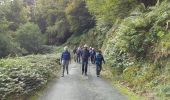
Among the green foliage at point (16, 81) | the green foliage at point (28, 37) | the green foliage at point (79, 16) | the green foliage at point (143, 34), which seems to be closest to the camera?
the green foliage at point (16, 81)

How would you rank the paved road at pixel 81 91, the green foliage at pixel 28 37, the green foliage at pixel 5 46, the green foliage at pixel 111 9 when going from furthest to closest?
1. the green foliage at pixel 28 37
2. the green foliage at pixel 5 46
3. the green foliage at pixel 111 9
4. the paved road at pixel 81 91

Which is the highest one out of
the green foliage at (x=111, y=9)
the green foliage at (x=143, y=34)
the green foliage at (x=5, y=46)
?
the green foliage at (x=111, y=9)

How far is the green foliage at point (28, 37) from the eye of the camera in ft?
202

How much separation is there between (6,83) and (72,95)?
278 centimetres

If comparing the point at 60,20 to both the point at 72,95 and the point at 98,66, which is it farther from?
the point at 72,95

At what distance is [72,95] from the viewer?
14398 mm

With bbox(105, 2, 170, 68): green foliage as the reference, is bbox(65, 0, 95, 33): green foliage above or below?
above

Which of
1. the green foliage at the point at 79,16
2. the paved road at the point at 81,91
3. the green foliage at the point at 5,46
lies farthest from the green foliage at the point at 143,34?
the green foliage at the point at 79,16

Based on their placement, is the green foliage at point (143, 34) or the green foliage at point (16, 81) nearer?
the green foliage at point (16, 81)

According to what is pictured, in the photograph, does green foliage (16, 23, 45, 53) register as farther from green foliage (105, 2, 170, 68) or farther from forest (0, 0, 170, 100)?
green foliage (105, 2, 170, 68)

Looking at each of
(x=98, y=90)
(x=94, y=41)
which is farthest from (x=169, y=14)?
(x=94, y=41)

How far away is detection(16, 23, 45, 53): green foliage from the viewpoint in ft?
202

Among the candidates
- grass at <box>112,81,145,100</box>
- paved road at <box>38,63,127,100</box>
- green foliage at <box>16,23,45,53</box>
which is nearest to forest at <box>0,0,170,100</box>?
grass at <box>112,81,145,100</box>

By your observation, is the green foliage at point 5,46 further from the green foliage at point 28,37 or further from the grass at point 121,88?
the grass at point 121,88
